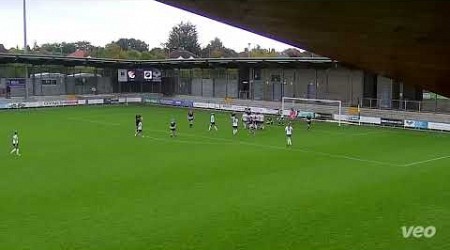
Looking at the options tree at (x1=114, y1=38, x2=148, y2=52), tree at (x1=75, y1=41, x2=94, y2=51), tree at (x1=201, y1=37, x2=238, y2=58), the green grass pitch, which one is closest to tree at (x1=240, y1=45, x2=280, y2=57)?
tree at (x1=201, y1=37, x2=238, y2=58)

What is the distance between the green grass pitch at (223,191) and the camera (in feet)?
51.5

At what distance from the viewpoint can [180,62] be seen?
70.4m

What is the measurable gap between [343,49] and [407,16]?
2782 mm

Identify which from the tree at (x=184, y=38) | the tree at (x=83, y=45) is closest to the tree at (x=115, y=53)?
the tree at (x=83, y=45)

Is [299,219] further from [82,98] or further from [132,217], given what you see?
[82,98]

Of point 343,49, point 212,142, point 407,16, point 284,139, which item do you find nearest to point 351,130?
point 284,139

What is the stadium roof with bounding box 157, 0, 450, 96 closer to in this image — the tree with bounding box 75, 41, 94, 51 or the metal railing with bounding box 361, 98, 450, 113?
the metal railing with bounding box 361, 98, 450, 113

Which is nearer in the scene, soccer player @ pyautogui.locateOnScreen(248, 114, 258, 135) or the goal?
soccer player @ pyautogui.locateOnScreen(248, 114, 258, 135)

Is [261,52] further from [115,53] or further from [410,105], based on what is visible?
[410,105]

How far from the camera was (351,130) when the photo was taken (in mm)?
43156

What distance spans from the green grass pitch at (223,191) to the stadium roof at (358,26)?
7.50 meters

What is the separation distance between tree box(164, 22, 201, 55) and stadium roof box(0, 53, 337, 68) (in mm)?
76405

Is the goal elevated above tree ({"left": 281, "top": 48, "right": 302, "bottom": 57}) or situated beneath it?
situated beneath

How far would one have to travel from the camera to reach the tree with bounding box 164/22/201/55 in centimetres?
15212
